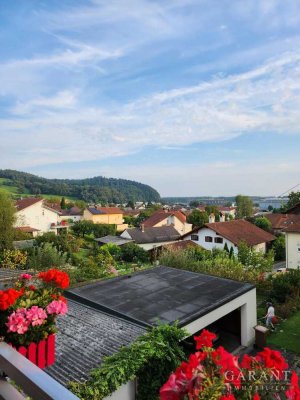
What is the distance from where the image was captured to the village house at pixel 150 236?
47806mm

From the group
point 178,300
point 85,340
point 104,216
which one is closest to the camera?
point 85,340

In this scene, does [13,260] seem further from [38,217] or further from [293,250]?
[38,217]

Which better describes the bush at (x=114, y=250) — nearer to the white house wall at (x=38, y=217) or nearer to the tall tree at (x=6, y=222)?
the tall tree at (x=6, y=222)

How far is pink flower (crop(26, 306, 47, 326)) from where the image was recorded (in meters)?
3.52

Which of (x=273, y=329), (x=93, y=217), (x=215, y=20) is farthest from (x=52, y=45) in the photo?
(x=93, y=217)

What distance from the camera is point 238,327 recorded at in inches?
519

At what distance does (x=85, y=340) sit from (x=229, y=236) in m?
32.1

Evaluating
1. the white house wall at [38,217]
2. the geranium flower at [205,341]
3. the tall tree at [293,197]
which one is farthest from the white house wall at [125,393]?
the tall tree at [293,197]

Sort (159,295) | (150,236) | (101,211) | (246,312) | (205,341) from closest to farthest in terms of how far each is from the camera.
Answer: (205,341) → (159,295) → (246,312) → (150,236) → (101,211)

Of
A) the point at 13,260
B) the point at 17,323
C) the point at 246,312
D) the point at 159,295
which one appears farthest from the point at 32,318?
the point at 13,260

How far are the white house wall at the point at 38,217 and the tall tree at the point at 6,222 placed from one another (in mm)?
21742

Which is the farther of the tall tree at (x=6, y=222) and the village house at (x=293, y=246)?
the tall tree at (x=6, y=222)

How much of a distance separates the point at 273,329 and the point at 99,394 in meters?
10.6

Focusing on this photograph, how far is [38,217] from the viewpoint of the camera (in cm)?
5794
